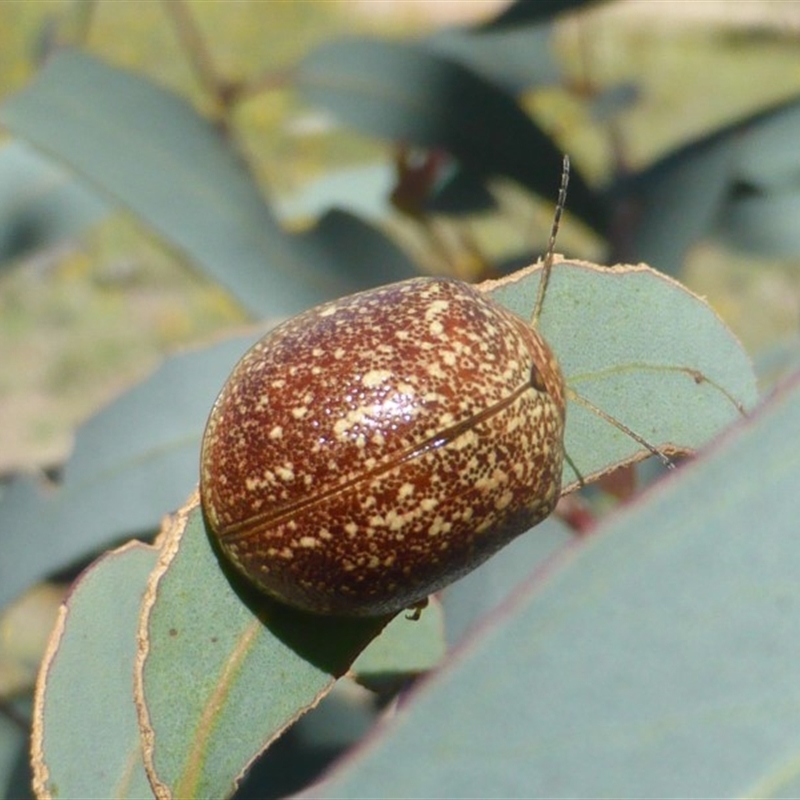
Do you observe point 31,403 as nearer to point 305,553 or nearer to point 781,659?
point 305,553

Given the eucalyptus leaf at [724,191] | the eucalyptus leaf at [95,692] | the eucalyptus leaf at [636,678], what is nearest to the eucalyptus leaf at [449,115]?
the eucalyptus leaf at [724,191]

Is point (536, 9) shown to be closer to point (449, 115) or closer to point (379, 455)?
point (449, 115)

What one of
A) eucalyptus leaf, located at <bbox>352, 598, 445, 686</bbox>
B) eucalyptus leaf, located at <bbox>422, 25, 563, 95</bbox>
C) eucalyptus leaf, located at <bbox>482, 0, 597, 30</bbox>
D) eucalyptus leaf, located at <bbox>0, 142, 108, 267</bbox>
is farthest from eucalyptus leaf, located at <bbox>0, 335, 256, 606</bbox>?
eucalyptus leaf, located at <bbox>422, 25, 563, 95</bbox>

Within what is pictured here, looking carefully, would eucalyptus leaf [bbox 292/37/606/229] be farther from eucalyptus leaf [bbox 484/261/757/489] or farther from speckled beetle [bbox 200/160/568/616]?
speckled beetle [bbox 200/160/568/616]

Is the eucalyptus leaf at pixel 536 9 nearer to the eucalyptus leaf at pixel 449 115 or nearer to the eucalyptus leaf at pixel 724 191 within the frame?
the eucalyptus leaf at pixel 449 115

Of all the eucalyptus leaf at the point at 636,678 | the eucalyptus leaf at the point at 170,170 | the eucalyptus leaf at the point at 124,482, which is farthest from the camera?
the eucalyptus leaf at the point at 170,170

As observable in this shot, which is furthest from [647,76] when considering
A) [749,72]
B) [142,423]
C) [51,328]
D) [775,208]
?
[142,423]
